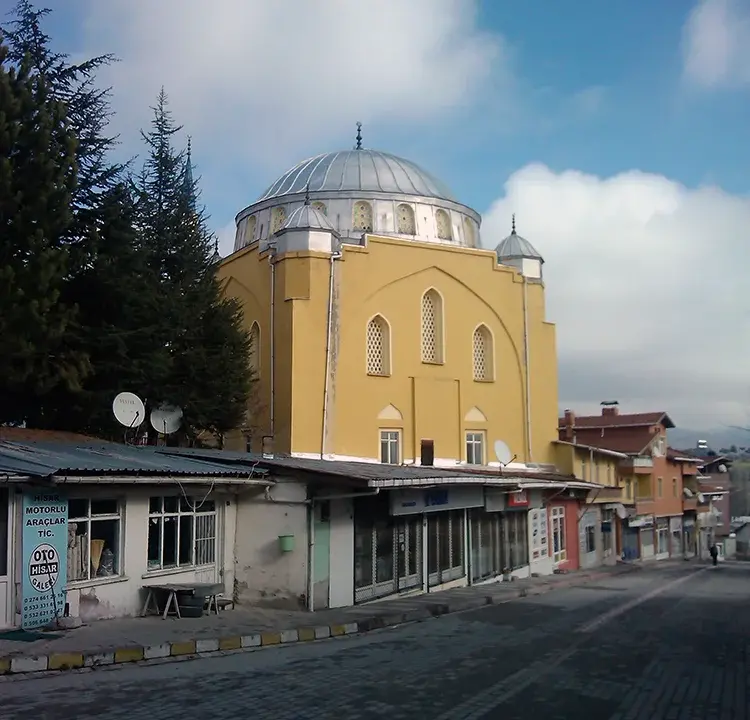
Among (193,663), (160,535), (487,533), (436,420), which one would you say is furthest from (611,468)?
(193,663)

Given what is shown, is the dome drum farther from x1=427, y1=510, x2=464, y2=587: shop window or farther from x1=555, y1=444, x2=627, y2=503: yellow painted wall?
x1=427, y1=510, x2=464, y2=587: shop window

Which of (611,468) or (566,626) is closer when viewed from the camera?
(566,626)

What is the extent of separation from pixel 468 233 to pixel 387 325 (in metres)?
6.80

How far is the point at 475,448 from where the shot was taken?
27.4 meters

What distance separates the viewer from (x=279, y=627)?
42.3 feet

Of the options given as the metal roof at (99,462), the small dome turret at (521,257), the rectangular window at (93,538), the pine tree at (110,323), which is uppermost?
the small dome turret at (521,257)

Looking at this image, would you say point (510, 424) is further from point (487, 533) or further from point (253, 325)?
point (253, 325)

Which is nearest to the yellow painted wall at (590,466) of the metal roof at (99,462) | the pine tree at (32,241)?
the metal roof at (99,462)

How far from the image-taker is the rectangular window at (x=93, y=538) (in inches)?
488

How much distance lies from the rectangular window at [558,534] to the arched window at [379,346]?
742 centimetres

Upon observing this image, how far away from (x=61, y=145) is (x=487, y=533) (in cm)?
1298

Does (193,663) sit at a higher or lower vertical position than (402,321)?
lower

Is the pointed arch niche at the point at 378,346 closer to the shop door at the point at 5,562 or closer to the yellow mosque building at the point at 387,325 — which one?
the yellow mosque building at the point at 387,325

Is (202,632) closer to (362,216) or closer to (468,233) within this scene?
(362,216)
